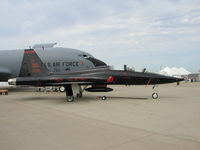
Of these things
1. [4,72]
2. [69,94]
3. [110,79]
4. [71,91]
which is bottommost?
[69,94]

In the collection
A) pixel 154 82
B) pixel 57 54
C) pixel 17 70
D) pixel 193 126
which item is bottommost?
pixel 193 126

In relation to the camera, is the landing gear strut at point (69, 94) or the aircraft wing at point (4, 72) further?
the aircraft wing at point (4, 72)

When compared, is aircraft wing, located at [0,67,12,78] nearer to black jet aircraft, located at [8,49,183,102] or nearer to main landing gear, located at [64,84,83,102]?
black jet aircraft, located at [8,49,183,102]

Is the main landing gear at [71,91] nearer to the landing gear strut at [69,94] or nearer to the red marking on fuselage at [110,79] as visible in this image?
the landing gear strut at [69,94]

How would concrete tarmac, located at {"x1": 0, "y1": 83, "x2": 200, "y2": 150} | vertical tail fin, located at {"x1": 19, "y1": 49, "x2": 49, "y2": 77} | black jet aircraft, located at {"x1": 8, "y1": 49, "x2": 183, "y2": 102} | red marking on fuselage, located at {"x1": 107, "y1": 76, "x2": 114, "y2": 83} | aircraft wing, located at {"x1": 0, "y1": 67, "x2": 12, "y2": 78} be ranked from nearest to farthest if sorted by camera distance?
concrete tarmac, located at {"x1": 0, "y1": 83, "x2": 200, "y2": 150} < black jet aircraft, located at {"x1": 8, "y1": 49, "x2": 183, "y2": 102} < red marking on fuselage, located at {"x1": 107, "y1": 76, "x2": 114, "y2": 83} < vertical tail fin, located at {"x1": 19, "y1": 49, "x2": 49, "y2": 77} < aircraft wing, located at {"x1": 0, "y1": 67, "x2": 12, "y2": 78}

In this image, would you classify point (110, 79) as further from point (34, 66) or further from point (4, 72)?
point (4, 72)

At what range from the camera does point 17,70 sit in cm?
1983

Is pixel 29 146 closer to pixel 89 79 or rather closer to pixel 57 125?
pixel 57 125

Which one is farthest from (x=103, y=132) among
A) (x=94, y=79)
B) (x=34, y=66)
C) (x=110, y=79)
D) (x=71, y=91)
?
(x=34, y=66)

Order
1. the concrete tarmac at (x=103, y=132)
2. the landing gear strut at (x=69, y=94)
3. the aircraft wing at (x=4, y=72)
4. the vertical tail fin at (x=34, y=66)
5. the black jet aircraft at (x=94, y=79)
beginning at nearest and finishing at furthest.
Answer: the concrete tarmac at (x=103, y=132) → the landing gear strut at (x=69, y=94) → the black jet aircraft at (x=94, y=79) → the vertical tail fin at (x=34, y=66) → the aircraft wing at (x=4, y=72)

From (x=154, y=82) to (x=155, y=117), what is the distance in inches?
226

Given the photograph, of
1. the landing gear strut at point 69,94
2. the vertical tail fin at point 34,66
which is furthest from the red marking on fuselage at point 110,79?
the vertical tail fin at point 34,66

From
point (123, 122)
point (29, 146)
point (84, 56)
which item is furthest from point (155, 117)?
point (84, 56)

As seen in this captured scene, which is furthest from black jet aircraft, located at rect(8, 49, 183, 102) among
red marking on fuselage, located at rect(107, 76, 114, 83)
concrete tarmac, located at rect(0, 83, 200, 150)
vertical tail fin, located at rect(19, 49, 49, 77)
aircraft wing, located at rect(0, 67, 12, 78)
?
aircraft wing, located at rect(0, 67, 12, 78)
